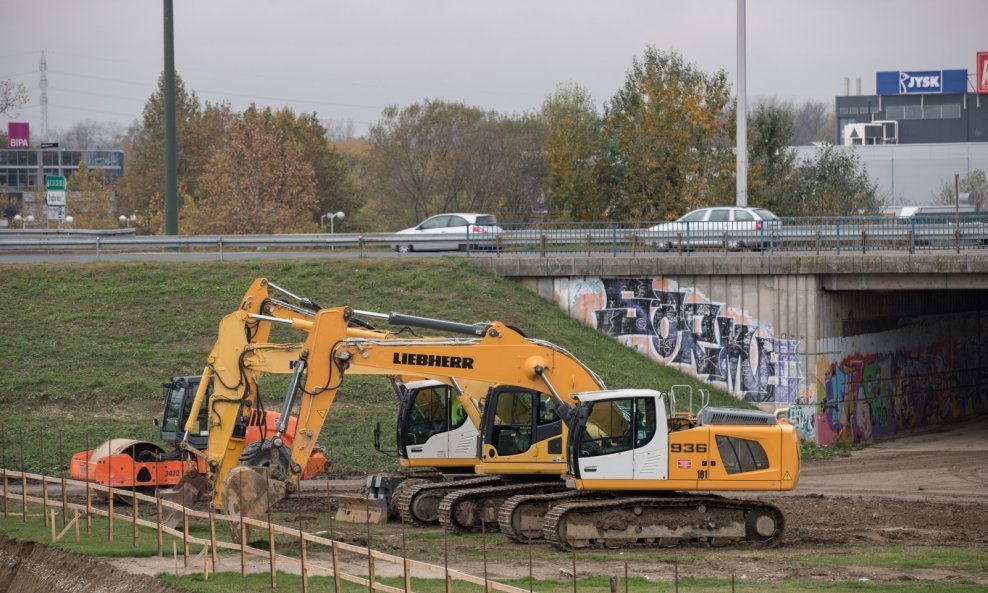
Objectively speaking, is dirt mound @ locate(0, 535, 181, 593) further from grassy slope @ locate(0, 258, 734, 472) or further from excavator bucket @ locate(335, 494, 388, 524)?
grassy slope @ locate(0, 258, 734, 472)

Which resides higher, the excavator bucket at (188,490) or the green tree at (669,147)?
the green tree at (669,147)

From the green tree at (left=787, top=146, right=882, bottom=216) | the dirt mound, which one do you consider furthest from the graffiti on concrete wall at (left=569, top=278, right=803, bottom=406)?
the green tree at (left=787, top=146, right=882, bottom=216)

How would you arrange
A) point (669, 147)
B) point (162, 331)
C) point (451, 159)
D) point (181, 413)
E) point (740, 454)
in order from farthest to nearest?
point (451, 159) → point (669, 147) → point (162, 331) → point (181, 413) → point (740, 454)

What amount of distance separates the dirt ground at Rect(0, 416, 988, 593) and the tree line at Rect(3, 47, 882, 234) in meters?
22.6

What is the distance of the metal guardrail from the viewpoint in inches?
1409

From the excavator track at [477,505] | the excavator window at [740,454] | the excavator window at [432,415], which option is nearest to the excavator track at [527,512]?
the excavator track at [477,505]

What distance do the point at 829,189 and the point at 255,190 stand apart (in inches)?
1119

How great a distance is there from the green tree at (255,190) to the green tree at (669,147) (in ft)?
61.4

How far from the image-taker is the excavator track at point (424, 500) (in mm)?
23031

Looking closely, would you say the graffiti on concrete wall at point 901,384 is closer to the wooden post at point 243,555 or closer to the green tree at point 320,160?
the wooden post at point 243,555

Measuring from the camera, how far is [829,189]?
197 ft

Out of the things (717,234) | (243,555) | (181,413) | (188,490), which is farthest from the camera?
(717,234)

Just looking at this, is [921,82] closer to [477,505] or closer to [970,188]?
[970,188]

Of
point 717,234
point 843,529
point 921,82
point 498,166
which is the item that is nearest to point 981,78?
point 921,82
